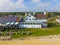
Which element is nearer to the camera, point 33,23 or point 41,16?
point 33,23

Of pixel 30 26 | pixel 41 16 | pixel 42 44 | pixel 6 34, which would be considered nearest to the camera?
pixel 42 44

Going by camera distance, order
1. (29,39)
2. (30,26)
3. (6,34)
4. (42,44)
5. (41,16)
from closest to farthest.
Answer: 1. (42,44)
2. (29,39)
3. (6,34)
4. (30,26)
5. (41,16)

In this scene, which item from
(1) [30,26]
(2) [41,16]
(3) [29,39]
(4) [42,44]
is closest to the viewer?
(4) [42,44]

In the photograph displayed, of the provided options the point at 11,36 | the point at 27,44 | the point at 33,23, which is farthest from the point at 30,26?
the point at 27,44

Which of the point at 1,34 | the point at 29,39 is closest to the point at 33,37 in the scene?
the point at 29,39

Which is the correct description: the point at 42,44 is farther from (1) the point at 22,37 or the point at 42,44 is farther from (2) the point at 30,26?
(2) the point at 30,26

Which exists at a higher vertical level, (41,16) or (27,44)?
(41,16)

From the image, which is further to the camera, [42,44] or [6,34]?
[6,34]

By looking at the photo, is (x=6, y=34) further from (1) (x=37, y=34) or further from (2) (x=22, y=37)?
(1) (x=37, y=34)

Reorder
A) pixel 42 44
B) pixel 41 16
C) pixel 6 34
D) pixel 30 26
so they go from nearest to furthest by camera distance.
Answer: pixel 42 44 < pixel 6 34 < pixel 30 26 < pixel 41 16
